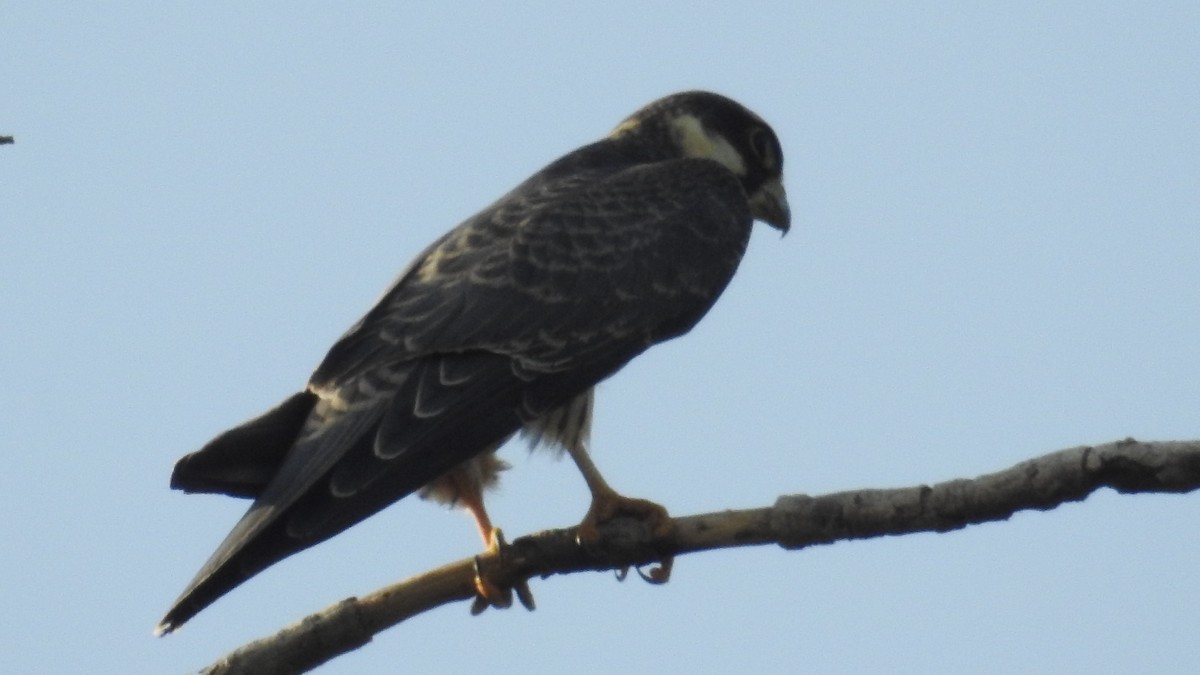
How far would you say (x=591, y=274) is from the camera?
710cm

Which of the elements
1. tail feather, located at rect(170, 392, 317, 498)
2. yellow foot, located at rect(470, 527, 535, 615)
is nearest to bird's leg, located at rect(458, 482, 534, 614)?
yellow foot, located at rect(470, 527, 535, 615)

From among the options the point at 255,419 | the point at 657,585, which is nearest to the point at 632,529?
the point at 657,585

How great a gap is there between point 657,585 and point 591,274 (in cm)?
126

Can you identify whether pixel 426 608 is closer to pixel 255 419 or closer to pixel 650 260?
pixel 255 419

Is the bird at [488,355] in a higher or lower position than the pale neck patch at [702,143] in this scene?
lower

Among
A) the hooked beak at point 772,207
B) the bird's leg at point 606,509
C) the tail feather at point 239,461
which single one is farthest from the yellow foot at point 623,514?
the hooked beak at point 772,207

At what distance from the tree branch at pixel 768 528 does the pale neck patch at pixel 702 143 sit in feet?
10.2

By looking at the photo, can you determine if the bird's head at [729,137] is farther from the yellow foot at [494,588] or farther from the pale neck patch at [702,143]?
the yellow foot at [494,588]

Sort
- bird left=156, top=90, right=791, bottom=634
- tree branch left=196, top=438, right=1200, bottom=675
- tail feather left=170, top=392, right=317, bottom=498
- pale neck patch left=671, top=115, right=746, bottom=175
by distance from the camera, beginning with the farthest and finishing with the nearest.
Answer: pale neck patch left=671, top=115, right=746, bottom=175 < tail feather left=170, top=392, right=317, bottom=498 < bird left=156, top=90, right=791, bottom=634 < tree branch left=196, top=438, right=1200, bottom=675

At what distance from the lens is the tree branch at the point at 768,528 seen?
180 inches

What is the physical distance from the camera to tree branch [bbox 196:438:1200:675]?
4562mm

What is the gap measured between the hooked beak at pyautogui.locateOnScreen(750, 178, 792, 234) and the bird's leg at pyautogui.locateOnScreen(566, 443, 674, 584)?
233 cm

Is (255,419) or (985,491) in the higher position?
(255,419)

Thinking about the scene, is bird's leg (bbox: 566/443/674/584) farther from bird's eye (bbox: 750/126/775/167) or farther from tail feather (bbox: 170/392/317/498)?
bird's eye (bbox: 750/126/775/167)
